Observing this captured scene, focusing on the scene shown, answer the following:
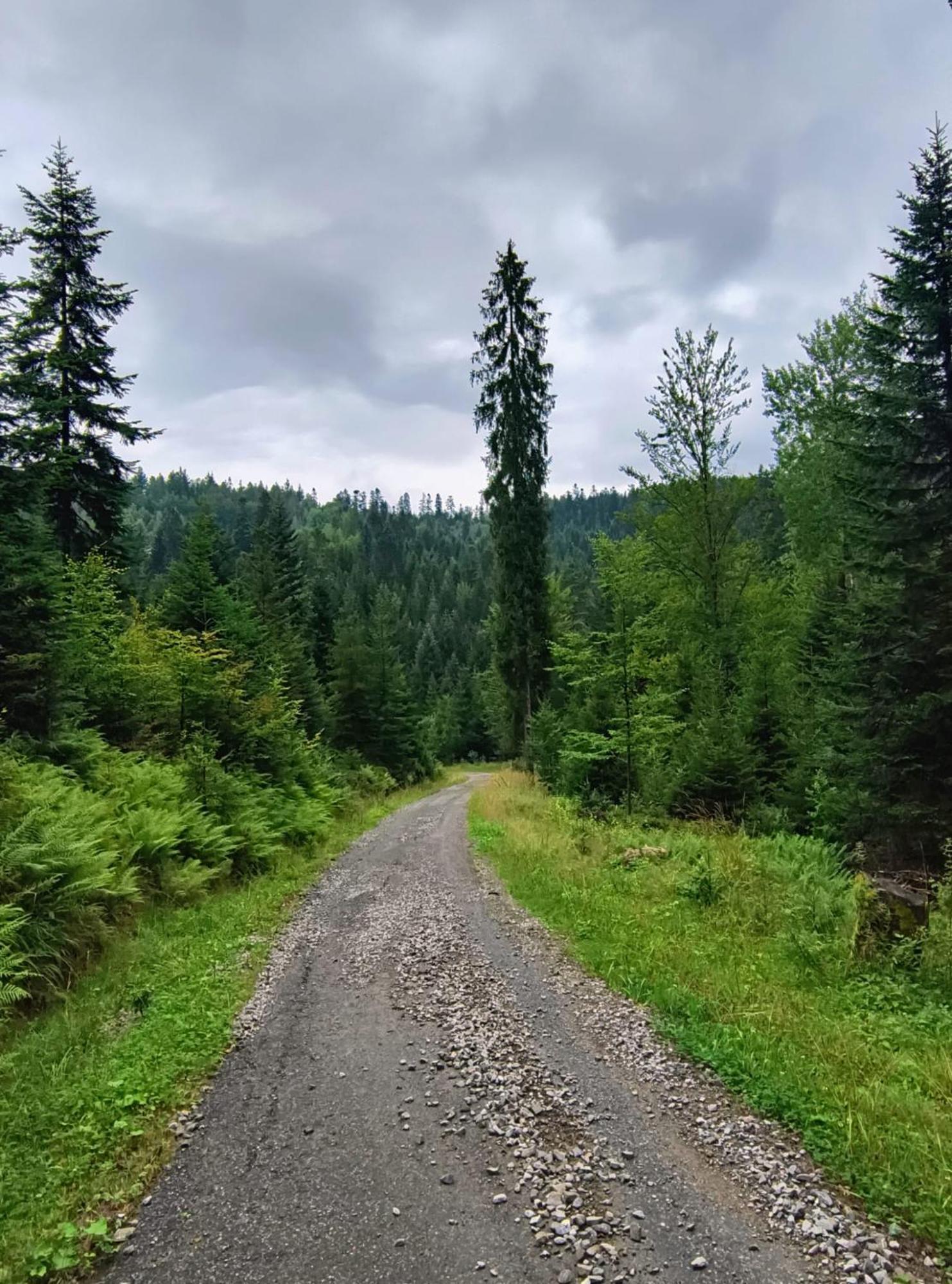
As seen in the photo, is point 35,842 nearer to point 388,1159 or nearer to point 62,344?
point 388,1159

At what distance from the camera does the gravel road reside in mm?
3236

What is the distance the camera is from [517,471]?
26.6 m

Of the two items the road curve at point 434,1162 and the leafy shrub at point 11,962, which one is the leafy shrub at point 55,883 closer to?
the leafy shrub at point 11,962

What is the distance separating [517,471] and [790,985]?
23.0 m

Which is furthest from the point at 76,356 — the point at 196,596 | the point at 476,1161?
the point at 476,1161

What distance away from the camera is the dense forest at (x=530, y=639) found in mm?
9930

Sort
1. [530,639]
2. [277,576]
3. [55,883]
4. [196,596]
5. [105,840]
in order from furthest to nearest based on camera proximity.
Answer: [277,576] < [530,639] < [196,596] < [105,840] < [55,883]

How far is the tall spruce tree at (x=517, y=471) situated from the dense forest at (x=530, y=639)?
0.38 feet

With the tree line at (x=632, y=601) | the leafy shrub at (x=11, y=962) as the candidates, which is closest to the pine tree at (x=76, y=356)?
the tree line at (x=632, y=601)

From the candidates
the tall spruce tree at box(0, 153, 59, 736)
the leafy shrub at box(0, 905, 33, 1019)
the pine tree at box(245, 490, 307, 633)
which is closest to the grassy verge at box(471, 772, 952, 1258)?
the leafy shrub at box(0, 905, 33, 1019)

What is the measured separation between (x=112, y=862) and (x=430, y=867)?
5.59m

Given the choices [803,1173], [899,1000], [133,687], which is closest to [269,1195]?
[803,1173]

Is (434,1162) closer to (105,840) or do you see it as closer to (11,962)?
(11,962)

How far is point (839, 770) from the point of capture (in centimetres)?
1152
